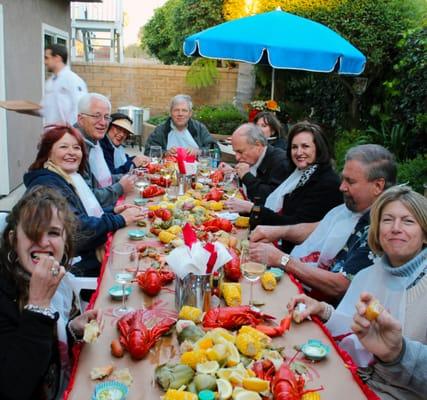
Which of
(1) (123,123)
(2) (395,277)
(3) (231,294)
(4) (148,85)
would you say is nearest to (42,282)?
(3) (231,294)

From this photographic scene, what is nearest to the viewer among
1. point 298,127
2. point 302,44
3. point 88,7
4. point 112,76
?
point 298,127

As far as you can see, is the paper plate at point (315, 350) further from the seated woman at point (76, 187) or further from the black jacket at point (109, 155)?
the black jacket at point (109, 155)

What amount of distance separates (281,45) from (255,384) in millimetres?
5756

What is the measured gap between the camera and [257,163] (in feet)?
15.3

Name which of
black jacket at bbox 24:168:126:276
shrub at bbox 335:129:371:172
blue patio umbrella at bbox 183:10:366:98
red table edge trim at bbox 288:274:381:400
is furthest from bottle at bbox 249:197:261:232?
shrub at bbox 335:129:371:172

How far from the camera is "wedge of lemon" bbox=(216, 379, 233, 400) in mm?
1443

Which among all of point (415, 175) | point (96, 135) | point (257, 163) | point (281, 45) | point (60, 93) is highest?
point (281, 45)

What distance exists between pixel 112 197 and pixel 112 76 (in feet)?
33.4

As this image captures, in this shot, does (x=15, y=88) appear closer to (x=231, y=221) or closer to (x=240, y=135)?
(x=240, y=135)

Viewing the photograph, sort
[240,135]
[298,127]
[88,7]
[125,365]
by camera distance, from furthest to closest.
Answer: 1. [88,7]
2. [240,135]
3. [298,127]
4. [125,365]

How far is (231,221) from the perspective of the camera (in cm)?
339

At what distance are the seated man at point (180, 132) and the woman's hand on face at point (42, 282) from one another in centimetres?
446

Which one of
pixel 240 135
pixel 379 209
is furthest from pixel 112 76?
pixel 379 209

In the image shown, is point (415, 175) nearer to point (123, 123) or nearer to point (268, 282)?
point (123, 123)
